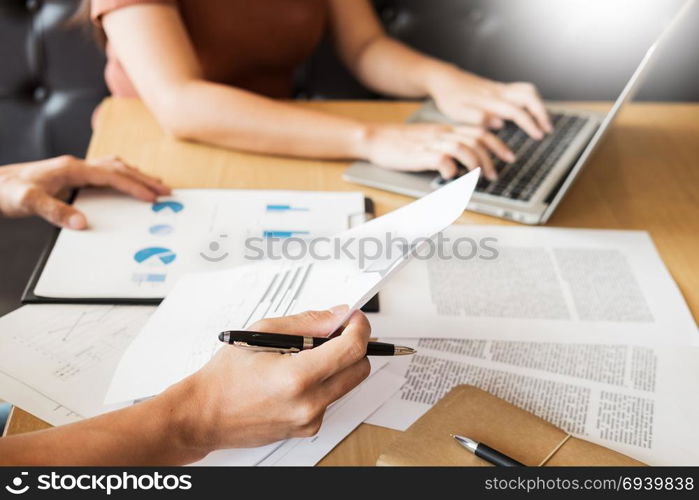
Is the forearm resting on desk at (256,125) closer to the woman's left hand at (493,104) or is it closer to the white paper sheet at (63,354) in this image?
the woman's left hand at (493,104)

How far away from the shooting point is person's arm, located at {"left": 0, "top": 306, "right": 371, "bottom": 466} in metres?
0.54

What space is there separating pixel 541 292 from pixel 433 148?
0.28 m

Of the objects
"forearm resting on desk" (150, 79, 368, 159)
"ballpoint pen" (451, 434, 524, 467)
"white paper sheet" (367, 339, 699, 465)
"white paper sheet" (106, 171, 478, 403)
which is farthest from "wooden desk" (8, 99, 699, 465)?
"ballpoint pen" (451, 434, 524, 467)

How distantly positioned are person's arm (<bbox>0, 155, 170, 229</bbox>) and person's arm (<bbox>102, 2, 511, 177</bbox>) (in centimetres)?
15

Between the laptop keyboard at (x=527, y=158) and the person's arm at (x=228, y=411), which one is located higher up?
the laptop keyboard at (x=527, y=158)

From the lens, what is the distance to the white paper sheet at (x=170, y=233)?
2.49 ft

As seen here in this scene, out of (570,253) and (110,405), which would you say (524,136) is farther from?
(110,405)

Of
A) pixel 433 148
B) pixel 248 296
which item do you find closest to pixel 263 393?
pixel 248 296

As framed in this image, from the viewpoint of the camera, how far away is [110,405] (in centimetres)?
60

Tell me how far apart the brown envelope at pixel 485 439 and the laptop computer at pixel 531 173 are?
1.22 feet

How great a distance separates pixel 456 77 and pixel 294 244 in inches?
21.1

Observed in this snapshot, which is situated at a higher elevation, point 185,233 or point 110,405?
point 185,233

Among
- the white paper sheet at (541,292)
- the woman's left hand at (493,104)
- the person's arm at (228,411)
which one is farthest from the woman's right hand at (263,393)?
the woman's left hand at (493,104)
